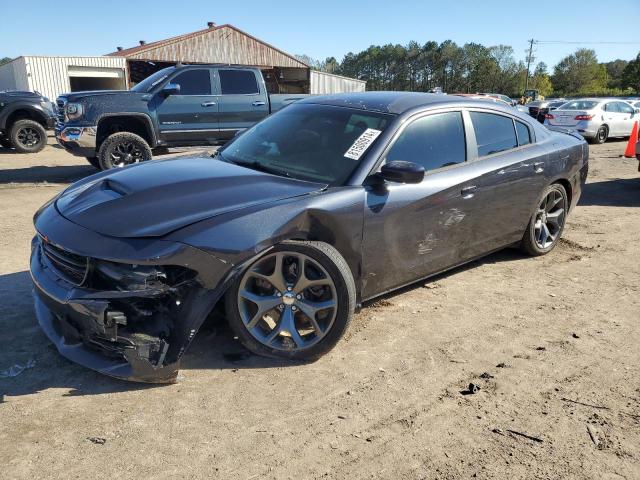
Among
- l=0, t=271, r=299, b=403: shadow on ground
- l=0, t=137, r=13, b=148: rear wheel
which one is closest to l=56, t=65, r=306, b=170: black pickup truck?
l=0, t=271, r=299, b=403: shadow on ground

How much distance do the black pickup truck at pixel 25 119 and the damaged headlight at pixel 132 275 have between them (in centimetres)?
1170

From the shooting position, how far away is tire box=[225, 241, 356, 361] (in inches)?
121

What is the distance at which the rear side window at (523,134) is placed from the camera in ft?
15.9

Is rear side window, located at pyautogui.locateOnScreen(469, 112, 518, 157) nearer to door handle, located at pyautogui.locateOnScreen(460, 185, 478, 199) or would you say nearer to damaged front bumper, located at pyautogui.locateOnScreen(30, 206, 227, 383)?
door handle, located at pyautogui.locateOnScreen(460, 185, 478, 199)

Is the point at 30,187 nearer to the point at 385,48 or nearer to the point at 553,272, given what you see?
the point at 553,272

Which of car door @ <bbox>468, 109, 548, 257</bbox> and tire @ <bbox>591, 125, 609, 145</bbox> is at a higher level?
car door @ <bbox>468, 109, 548, 257</bbox>

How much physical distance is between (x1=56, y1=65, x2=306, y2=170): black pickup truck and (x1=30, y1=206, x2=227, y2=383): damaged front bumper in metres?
6.01

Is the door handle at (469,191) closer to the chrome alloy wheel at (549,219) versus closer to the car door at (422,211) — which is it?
the car door at (422,211)

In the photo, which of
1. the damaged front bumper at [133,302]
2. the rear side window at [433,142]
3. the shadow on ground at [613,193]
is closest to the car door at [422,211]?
the rear side window at [433,142]

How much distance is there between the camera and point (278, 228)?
297cm

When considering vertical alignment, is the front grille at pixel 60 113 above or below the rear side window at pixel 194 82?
below

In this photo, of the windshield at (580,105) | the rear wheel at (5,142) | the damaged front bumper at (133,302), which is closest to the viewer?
the damaged front bumper at (133,302)

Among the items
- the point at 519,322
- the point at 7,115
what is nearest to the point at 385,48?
the point at 7,115

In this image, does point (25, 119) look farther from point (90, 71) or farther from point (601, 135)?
point (90, 71)
